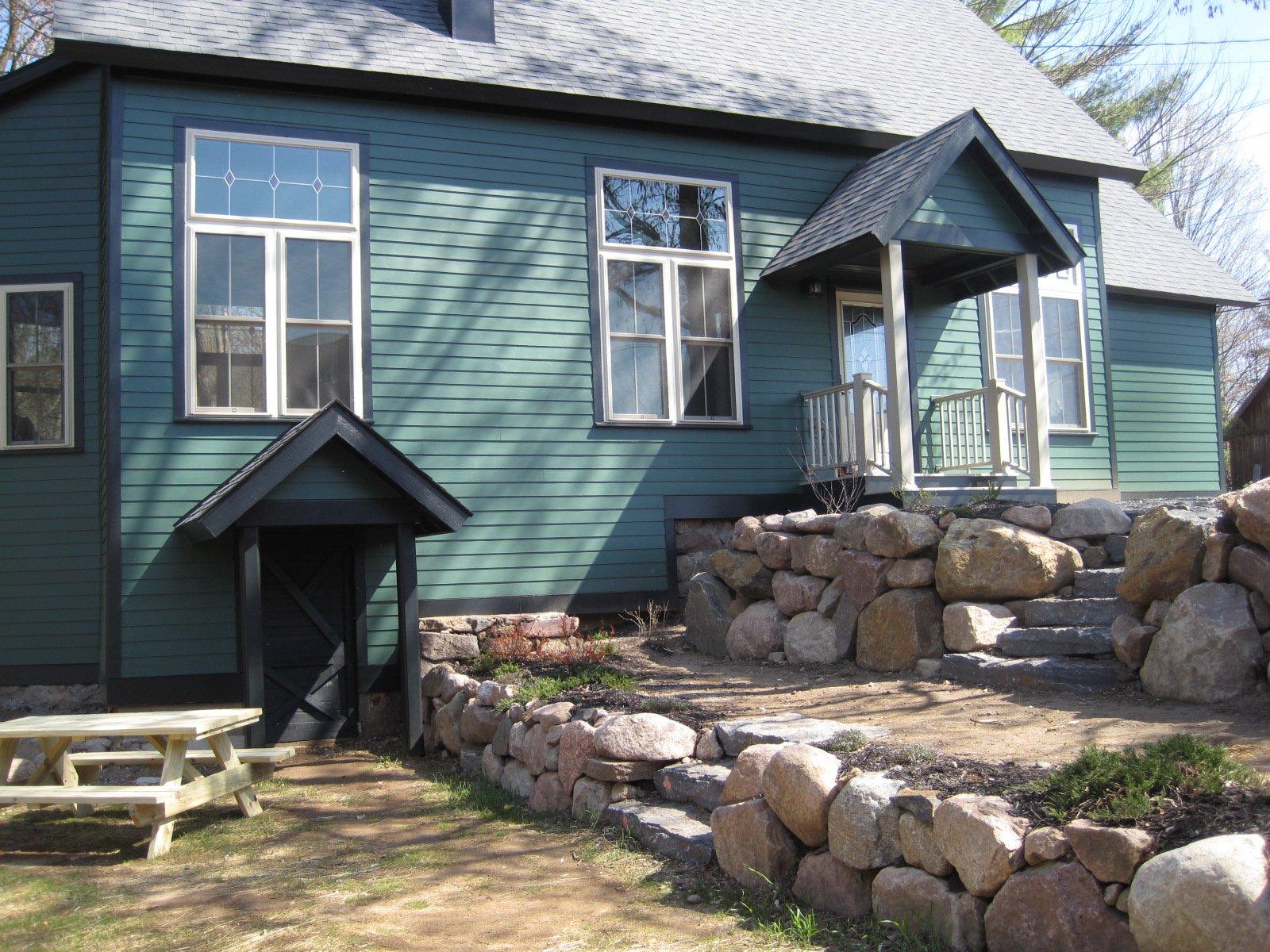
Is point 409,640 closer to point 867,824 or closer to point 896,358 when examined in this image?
point 896,358

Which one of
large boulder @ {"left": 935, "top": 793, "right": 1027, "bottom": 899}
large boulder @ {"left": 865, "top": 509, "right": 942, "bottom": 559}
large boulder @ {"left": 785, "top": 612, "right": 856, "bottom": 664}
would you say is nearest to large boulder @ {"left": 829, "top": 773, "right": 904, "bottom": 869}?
large boulder @ {"left": 935, "top": 793, "right": 1027, "bottom": 899}

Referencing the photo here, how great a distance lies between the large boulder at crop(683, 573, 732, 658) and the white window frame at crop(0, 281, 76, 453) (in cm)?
523

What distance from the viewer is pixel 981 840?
3.66 metres

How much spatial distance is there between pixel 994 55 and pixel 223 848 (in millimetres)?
12950

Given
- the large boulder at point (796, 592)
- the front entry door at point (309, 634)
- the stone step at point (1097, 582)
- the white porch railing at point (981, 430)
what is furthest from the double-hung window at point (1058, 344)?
the front entry door at point (309, 634)

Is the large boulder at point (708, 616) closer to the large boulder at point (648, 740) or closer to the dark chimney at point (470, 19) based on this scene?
the large boulder at point (648, 740)

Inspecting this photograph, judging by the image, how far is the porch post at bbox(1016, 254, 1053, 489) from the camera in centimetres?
1006

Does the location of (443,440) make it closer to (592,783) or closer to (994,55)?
(592,783)

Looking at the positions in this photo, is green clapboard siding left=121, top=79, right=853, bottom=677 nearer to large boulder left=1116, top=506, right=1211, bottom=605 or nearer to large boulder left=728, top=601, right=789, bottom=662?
large boulder left=728, top=601, right=789, bottom=662

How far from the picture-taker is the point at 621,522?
1000cm

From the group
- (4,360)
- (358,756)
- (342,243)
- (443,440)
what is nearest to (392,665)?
(358,756)

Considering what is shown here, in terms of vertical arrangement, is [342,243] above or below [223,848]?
above

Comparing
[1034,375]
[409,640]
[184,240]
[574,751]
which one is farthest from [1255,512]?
[184,240]

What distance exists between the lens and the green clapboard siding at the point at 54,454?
9.02m
